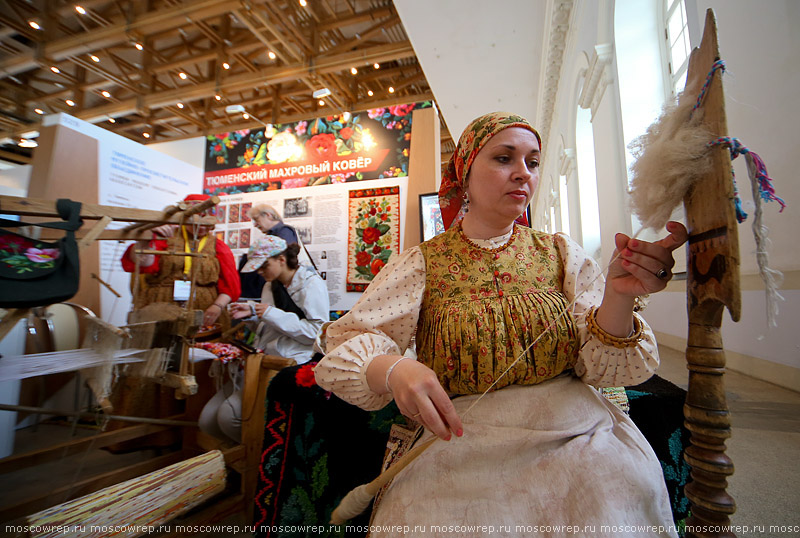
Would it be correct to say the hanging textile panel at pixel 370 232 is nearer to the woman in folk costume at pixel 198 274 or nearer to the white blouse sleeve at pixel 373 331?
the woman in folk costume at pixel 198 274

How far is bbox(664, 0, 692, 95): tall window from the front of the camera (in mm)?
2914

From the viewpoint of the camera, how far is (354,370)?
2.89ft

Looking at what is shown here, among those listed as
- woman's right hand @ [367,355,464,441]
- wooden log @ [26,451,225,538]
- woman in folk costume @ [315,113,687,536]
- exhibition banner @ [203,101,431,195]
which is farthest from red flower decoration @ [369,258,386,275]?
woman's right hand @ [367,355,464,441]

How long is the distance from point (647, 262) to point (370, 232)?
309 centimetres

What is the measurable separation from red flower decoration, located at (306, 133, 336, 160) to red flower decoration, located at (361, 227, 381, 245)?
0.98 metres

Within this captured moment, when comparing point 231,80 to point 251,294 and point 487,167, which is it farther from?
point 487,167

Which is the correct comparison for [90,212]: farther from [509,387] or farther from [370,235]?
[370,235]

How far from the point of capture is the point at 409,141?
3.73m

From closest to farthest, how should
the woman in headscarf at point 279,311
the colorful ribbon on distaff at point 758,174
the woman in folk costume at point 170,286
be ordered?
the colorful ribbon on distaff at point 758,174
the woman in headscarf at point 279,311
the woman in folk costume at point 170,286

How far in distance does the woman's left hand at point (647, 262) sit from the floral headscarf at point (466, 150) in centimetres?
42

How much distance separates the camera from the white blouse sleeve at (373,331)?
2.95ft

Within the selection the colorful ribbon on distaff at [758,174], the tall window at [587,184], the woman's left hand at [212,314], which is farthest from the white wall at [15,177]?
the tall window at [587,184]

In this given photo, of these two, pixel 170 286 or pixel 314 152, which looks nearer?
pixel 170 286

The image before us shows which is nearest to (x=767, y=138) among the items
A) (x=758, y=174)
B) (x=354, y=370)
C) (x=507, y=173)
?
(x=758, y=174)
